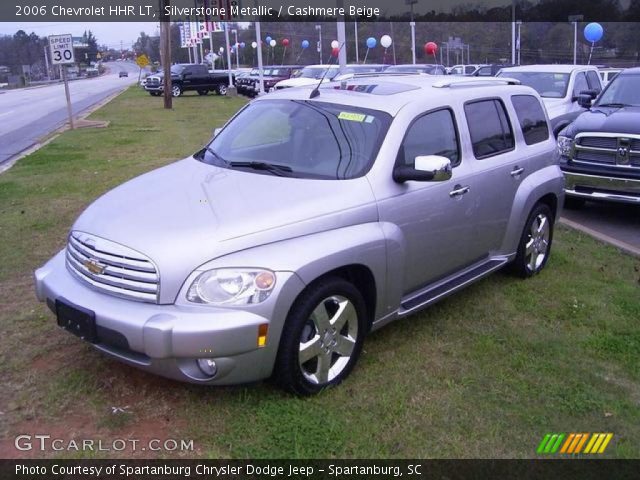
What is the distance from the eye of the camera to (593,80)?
12.7 metres

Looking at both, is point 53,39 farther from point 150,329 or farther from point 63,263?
point 150,329

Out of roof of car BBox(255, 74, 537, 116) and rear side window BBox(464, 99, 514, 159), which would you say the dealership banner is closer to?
roof of car BBox(255, 74, 537, 116)

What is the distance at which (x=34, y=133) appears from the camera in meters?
18.8

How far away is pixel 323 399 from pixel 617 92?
769 centimetres

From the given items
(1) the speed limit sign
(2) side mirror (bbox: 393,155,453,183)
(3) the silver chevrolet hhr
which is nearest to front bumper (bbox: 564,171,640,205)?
(3) the silver chevrolet hhr

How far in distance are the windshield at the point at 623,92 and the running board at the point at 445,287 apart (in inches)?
198

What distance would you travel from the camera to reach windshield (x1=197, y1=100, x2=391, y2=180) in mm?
4254

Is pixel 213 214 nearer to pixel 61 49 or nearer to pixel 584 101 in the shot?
pixel 584 101

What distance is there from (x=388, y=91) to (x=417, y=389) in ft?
7.11

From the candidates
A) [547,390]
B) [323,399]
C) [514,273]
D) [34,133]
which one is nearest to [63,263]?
[323,399]

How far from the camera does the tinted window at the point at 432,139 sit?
440cm

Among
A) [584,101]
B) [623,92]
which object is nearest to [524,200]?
[584,101]

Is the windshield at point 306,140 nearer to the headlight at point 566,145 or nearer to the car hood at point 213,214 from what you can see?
the car hood at point 213,214

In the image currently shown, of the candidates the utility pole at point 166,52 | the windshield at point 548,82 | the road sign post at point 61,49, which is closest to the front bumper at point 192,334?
the windshield at point 548,82
